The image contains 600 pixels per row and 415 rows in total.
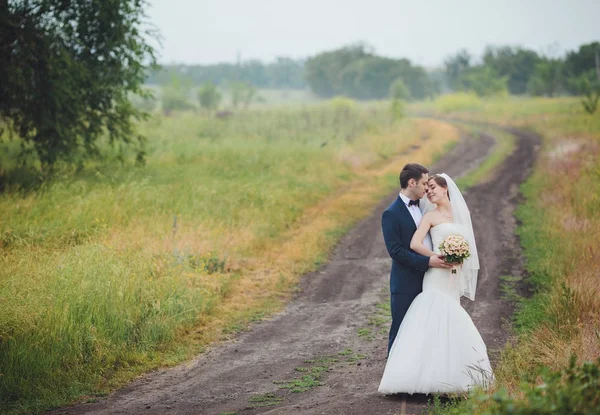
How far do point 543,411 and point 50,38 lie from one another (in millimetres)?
16940

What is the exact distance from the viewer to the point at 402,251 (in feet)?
21.6

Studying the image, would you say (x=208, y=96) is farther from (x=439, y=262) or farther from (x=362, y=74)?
(x=439, y=262)

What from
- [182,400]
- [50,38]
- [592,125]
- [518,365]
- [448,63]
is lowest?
[182,400]

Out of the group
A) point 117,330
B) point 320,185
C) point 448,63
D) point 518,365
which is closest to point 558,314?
point 518,365

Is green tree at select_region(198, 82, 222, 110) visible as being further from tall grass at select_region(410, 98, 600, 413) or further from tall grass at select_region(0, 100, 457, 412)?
tall grass at select_region(410, 98, 600, 413)

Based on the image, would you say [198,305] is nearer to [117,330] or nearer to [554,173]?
[117,330]

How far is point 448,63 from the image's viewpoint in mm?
116062

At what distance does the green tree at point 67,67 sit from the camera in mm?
16625

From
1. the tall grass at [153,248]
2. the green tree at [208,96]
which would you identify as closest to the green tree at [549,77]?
Result: the green tree at [208,96]

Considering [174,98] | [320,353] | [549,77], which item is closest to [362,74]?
[549,77]

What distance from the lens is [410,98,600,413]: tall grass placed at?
6.54 meters

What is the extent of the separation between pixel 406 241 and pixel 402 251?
179 millimetres

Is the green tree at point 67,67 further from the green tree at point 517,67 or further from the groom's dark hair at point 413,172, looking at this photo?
the green tree at point 517,67

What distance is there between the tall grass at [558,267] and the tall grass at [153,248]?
13.8ft
